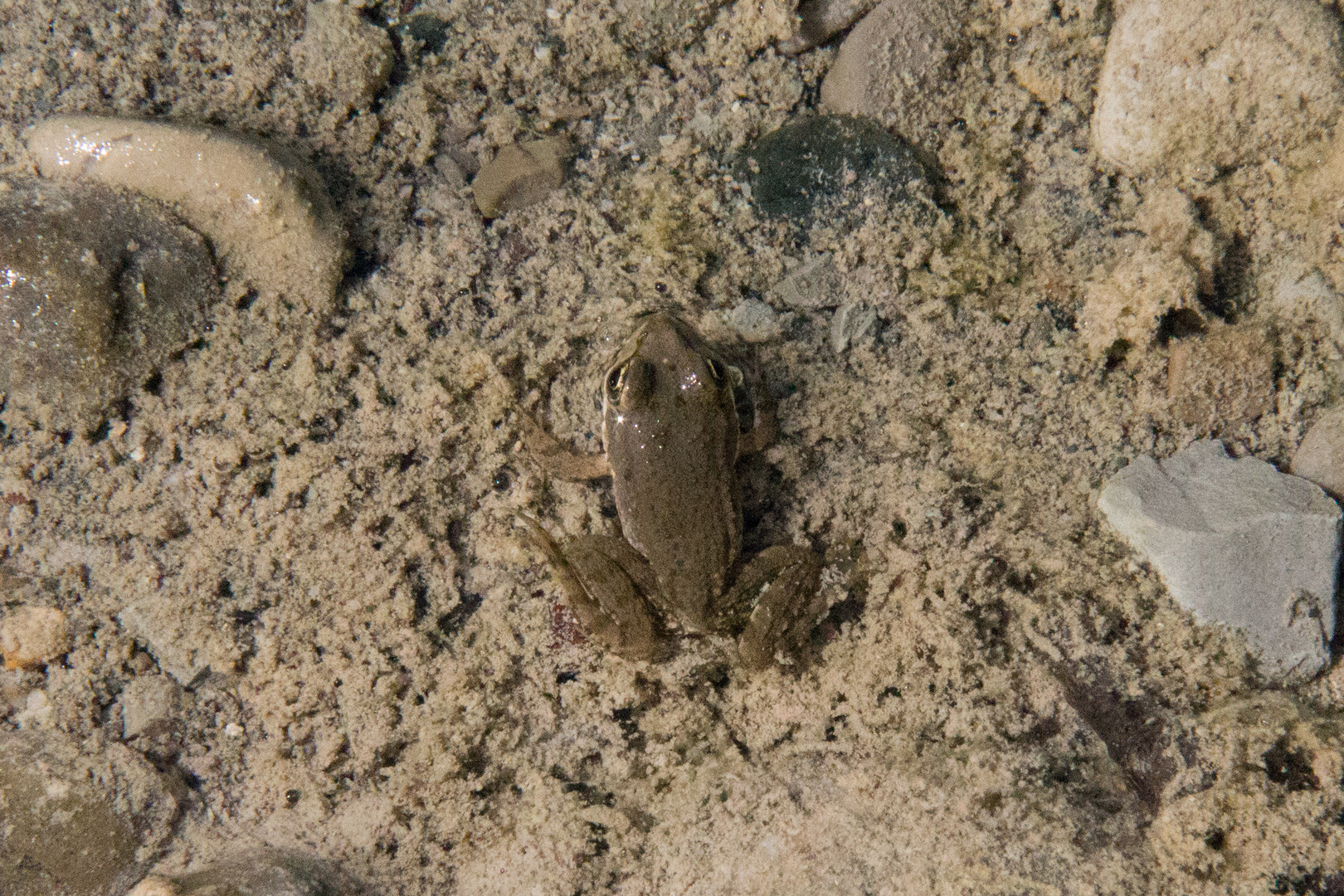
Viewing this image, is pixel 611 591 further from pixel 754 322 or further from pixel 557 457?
pixel 754 322

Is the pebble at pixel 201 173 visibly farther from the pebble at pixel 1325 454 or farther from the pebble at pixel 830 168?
the pebble at pixel 1325 454

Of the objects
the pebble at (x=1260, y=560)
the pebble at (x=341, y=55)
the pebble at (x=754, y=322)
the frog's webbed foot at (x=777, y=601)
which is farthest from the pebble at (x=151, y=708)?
the pebble at (x=1260, y=560)

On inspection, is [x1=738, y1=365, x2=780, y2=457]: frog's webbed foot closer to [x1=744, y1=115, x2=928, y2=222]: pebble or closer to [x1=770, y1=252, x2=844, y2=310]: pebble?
[x1=770, y1=252, x2=844, y2=310]: pebble

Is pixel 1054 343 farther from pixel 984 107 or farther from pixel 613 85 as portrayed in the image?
pixel 613 85

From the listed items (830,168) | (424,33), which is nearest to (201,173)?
(424,33)

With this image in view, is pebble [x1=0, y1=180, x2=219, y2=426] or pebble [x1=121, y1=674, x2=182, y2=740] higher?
pebble [x1=0, y1=180, x2=219, y2=426]

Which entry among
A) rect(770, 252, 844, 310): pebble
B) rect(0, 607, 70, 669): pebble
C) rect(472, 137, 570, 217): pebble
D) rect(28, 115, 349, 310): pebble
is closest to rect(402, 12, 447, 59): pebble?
rect(472, 137, 570, 217): pebble
